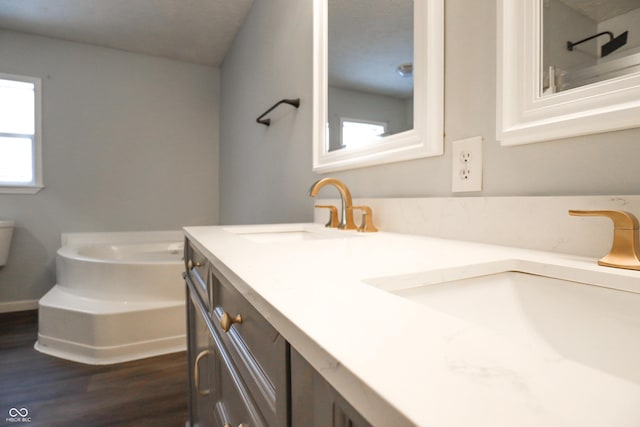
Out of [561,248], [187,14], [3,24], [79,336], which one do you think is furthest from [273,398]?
[3,24]

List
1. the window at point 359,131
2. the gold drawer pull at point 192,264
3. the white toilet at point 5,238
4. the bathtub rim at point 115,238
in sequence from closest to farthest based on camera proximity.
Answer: the gold drawer pull at point 192,264
the window at point 359,131
the white toilet at point 5,238
the bathtub rim at point 115,238

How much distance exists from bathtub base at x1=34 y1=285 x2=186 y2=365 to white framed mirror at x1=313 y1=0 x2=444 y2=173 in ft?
4.51

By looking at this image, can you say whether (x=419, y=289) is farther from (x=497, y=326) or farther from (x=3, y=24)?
(x=3, y=24)

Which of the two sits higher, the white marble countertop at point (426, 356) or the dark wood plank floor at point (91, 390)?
the white marble countertop at point (426, 356)

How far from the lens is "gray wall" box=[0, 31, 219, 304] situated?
9.09ft

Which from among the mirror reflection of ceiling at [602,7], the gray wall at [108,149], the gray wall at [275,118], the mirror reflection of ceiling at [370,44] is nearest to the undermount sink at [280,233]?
the gray wall at [275,118]

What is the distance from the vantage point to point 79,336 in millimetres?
1928

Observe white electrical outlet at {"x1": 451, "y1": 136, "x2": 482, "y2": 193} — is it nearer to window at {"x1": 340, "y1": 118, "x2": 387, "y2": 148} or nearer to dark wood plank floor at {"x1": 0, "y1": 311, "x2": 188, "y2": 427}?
window at {"x1": 340, "y1": 118, "x2": 387, "y2": 148}

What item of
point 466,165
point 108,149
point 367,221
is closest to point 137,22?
point 108,149

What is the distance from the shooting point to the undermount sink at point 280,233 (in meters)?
1.13

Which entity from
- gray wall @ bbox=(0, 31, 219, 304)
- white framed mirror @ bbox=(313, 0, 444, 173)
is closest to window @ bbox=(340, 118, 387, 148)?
white framed mirror @ bbox=(313, 0, 444, 173)

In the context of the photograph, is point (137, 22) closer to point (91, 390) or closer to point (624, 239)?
point (91, 390)

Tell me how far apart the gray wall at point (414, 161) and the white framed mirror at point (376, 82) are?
0.04 metres

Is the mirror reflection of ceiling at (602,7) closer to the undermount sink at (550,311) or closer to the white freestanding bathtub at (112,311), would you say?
the undermount sink at (550,311)
